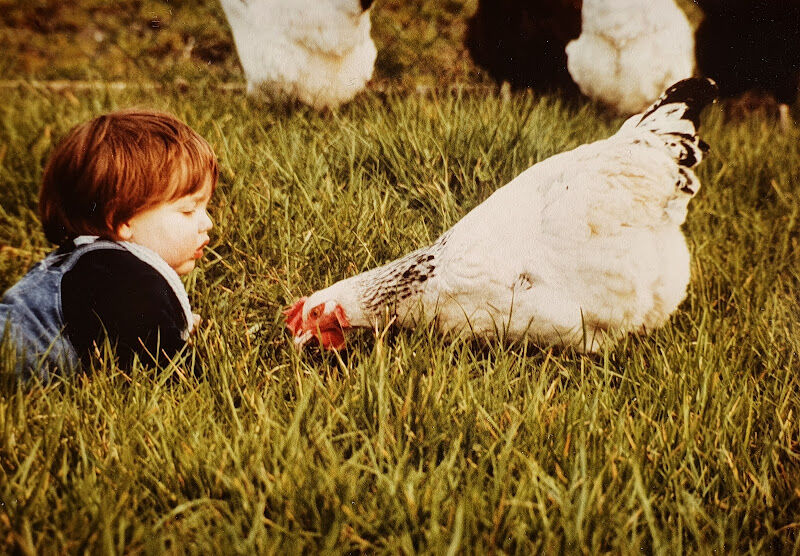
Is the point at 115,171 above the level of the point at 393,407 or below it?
above

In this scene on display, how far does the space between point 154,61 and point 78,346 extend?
2.07 metres

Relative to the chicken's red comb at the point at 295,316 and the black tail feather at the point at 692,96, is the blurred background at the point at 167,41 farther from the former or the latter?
the chicken's red comb at the point at 295,316

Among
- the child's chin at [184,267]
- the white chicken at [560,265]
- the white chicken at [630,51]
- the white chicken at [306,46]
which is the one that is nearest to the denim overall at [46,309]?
the child's chin at [184,267]

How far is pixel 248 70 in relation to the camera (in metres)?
2.21

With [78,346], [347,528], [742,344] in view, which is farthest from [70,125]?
[742,344]

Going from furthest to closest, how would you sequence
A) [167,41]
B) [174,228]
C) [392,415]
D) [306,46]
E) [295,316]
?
[167,41]
[306,46]
[295,316]
[174,228]
[392,415]

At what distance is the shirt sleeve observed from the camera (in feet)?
4.26

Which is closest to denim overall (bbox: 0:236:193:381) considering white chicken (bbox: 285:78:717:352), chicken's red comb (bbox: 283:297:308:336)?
chicken's red comb (bbox: 283:297:308:336)

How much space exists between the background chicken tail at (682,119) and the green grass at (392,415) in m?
0.39

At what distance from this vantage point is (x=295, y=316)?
1.51 metres

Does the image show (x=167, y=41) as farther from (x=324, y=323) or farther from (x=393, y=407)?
(x=393, y=407)

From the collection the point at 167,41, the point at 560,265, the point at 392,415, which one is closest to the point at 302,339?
the point at 392,415

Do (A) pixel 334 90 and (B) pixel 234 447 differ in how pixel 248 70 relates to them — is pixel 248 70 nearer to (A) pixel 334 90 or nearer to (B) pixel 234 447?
(A) pixel 334 90

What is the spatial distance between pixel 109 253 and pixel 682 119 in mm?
1467
